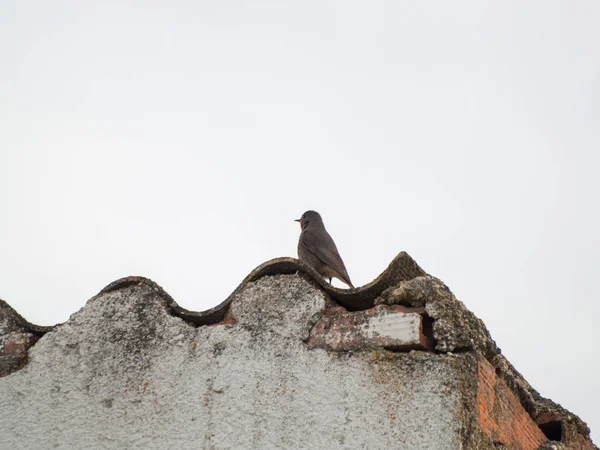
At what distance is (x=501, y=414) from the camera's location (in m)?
3.45

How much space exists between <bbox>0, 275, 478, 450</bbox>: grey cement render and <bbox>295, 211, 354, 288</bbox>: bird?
3967 millimetres

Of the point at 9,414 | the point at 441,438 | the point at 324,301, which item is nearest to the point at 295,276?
the point at 324,301

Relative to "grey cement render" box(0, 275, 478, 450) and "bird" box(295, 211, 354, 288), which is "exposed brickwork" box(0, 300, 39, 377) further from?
"bird" box(295, 211, 354, 288)

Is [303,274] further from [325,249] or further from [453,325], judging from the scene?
[325,249]

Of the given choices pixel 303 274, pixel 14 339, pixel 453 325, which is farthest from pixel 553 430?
pixel 14 339

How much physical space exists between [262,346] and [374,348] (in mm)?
542

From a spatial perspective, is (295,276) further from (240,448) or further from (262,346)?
(240,448)

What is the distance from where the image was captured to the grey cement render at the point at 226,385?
Result: 324cm

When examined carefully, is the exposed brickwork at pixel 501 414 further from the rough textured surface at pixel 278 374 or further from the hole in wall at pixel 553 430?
the hole in wall at pixel 553 430

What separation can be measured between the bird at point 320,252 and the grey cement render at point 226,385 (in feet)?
13.0

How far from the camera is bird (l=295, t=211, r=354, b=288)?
8109mm

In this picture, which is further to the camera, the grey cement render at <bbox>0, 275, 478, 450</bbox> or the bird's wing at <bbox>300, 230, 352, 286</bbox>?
the bird's wing at <bbox>300, 230, 352, 286</bbox>

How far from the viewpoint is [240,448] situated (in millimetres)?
3436

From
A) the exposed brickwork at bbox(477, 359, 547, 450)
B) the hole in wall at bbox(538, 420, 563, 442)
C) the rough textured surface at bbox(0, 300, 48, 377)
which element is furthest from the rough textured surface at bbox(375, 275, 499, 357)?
the rough textured surface at bbox(0, 300, 48, 377)
